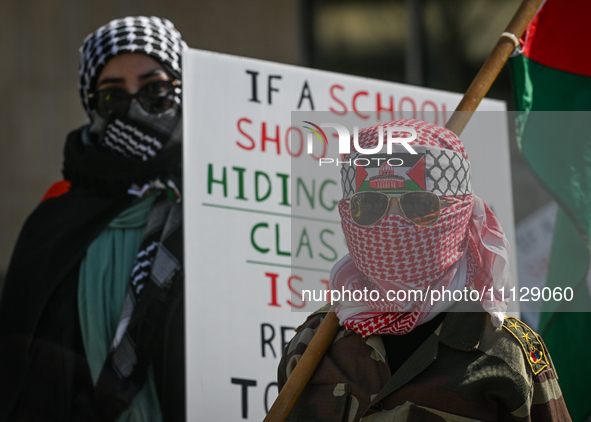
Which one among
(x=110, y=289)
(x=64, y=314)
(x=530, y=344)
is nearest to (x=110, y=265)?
(x=110, y=289)

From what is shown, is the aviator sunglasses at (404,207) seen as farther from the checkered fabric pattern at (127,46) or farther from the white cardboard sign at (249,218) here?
the checkered fabric pattern at (127,46)

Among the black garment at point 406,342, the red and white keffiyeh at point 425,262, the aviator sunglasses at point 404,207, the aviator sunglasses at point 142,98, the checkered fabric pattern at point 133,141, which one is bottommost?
the black garment at point 406,342

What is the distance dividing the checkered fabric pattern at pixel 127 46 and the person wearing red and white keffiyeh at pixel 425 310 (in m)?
1.35

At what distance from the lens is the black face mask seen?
285cm

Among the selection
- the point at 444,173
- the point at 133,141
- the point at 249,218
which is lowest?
the point at 444,173

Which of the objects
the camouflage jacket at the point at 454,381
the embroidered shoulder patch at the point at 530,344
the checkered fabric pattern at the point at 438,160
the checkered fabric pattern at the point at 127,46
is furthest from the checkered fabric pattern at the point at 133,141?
the embroidered shoulder patch at the point at 530,344

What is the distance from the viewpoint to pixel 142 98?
9.39 ft

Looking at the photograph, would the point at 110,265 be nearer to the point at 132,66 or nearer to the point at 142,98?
the point at 142,98

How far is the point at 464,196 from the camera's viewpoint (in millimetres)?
1843

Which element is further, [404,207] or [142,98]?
[142,98]

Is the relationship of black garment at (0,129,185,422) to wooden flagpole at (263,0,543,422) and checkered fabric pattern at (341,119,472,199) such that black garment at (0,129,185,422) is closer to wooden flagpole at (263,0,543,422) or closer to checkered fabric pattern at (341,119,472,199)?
wooden flagpole at (263,0,543,422)

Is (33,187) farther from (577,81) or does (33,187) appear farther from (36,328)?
Answer: (577,81)

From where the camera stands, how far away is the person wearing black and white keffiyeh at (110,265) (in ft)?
8.72

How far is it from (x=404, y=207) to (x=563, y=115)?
4.32ft
